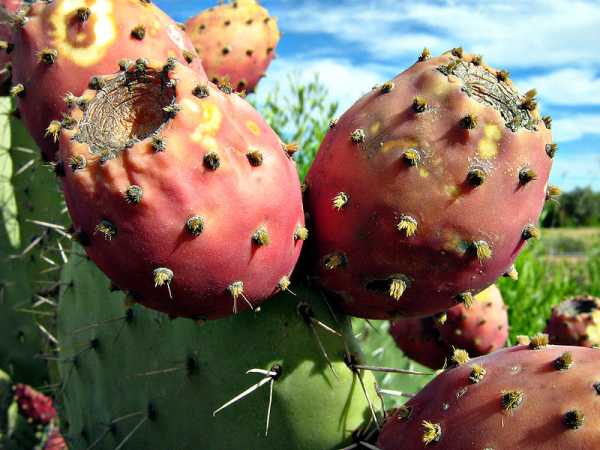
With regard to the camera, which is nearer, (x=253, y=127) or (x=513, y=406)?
(x=513, y=406)

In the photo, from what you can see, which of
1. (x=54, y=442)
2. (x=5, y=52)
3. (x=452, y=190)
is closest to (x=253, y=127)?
(x=452, y=190)

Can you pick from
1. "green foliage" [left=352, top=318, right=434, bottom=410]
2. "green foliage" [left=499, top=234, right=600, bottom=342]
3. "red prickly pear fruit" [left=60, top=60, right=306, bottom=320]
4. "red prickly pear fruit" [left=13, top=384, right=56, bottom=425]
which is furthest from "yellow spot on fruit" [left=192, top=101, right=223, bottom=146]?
"green foliage" [left=499, top=234, right=600, bottom=342]

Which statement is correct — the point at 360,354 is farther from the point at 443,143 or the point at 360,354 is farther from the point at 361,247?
the point at 443,143

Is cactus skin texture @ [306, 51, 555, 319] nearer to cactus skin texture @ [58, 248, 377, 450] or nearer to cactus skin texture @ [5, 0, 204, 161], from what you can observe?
cactus skin texture @ [58, 248, 377, 450]

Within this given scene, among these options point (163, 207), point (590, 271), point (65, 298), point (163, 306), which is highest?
point (163, 207)

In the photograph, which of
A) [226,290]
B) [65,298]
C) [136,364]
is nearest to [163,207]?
[226,290]

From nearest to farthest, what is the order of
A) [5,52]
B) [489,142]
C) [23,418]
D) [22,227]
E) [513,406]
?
[513,406], [489,142], [5,52], [22,227], [23,418]

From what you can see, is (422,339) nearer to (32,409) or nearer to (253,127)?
(253,127)
